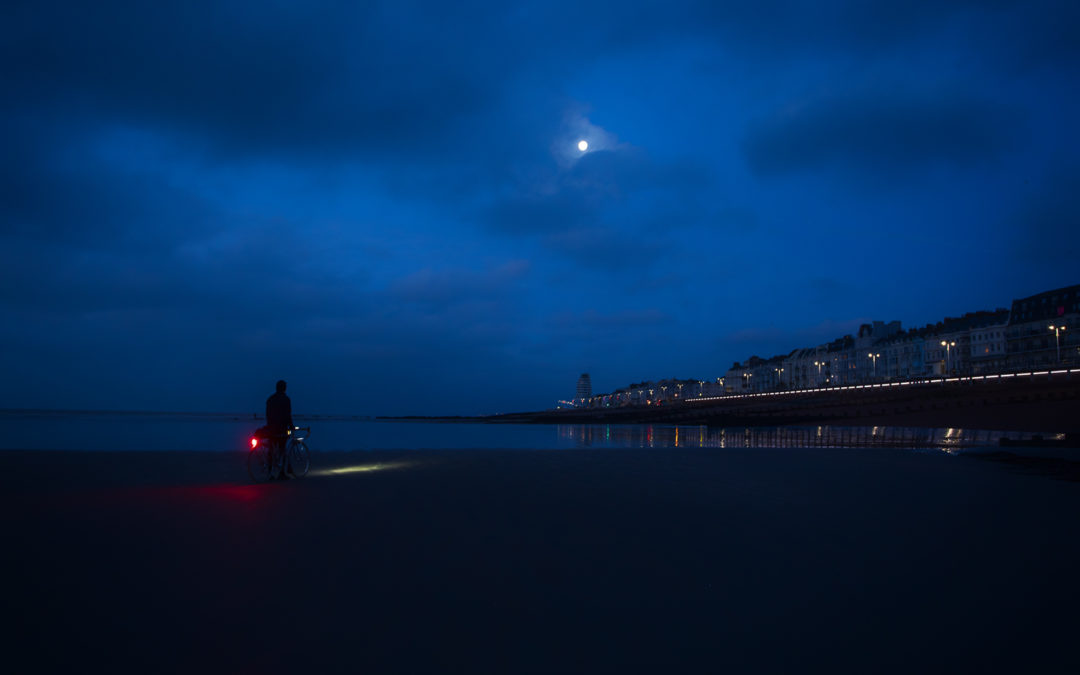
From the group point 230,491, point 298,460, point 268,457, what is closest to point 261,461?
point 268,457

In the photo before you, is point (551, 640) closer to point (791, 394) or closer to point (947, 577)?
point (947, 577)

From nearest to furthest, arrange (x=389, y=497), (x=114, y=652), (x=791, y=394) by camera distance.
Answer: (x=114, y=652)
(x=389, y=497)
(x=791, y=394)

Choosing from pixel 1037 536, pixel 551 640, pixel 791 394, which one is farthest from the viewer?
pixel 791 394

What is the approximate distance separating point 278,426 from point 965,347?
15169cm

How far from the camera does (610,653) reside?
139 inches

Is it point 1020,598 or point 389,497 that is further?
point 389,497

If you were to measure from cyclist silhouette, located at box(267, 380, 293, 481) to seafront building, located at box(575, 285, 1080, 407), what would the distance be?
312 ft

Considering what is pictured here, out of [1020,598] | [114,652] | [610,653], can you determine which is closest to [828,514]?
[1020,598]

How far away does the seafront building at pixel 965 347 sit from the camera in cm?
10212

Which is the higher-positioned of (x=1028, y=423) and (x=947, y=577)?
(x=947, y=577)

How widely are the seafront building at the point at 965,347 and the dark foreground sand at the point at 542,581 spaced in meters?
92.1

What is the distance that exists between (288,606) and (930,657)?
4586mm

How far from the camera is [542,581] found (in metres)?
4.98

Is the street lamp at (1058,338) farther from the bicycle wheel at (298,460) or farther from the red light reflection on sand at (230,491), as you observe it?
the red light reflection on sand at (230,491)
